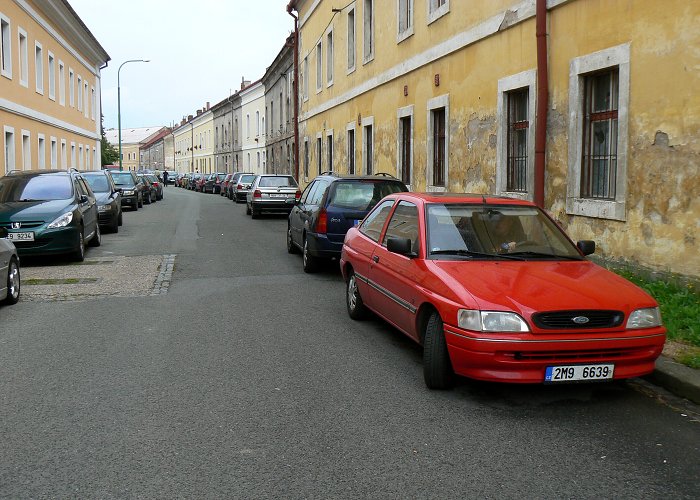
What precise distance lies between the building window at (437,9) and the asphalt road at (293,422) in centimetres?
975

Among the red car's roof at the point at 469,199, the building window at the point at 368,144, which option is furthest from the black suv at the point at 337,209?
the building window at the point at 368,144

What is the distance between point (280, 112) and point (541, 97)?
122 ft

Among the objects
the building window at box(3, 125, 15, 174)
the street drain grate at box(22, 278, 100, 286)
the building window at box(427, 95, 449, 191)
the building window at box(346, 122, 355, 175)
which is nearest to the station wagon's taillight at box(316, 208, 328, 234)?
the street drain grate at box(22, 278, 100, 286)

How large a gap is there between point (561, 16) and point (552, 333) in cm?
754

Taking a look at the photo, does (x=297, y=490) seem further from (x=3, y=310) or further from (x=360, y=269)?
(x=3, y=310)

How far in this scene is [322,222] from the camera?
11844mm

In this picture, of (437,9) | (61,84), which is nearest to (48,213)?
(437,9)

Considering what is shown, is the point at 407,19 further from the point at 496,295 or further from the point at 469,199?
the point at 496,295

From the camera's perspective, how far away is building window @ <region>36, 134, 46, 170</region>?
28.8m

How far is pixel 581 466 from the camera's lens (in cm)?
423

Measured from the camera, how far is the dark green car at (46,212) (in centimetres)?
1291

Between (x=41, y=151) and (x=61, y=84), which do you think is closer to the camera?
(x=41, y=151)

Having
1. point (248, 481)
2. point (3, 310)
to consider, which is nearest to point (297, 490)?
point (248, 481)

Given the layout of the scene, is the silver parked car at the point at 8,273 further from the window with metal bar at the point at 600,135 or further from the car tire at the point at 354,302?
the window with metal bar at the point at 600,135
